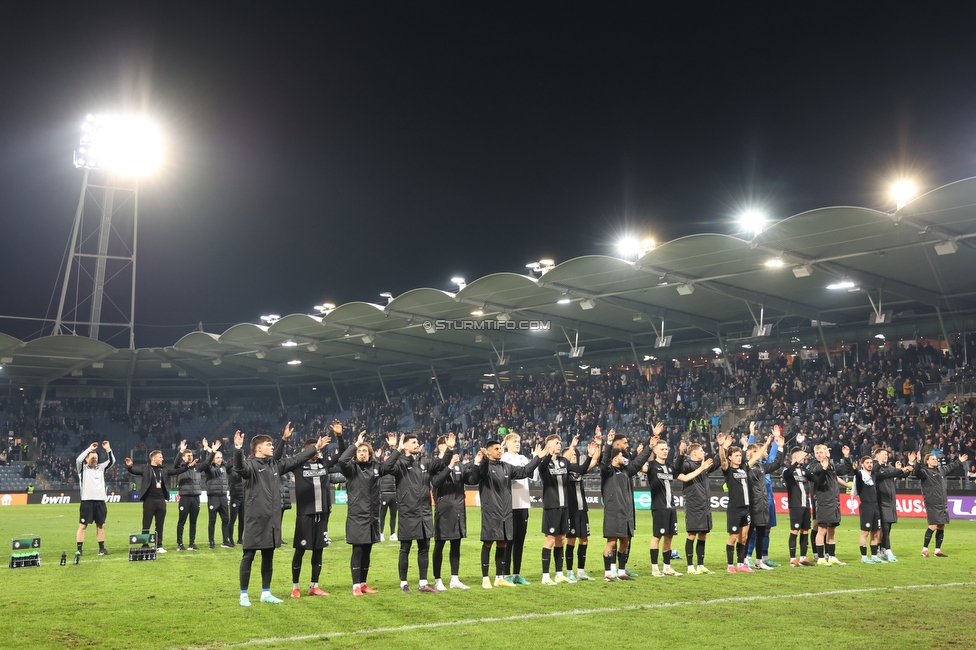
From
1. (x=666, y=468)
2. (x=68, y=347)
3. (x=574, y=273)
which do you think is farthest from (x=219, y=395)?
(x=666, y=468)

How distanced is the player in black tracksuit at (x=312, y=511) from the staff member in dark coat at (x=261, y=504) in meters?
0.42

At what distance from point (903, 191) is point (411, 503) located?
16.7m

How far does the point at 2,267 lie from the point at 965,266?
215 ft

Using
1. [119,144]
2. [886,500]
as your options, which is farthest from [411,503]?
[119,144]

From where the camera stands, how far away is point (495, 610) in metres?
9.80

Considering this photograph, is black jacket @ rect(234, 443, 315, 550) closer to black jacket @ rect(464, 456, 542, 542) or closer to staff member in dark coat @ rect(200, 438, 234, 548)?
black jacket @ rect(464, 456, 542, 542)

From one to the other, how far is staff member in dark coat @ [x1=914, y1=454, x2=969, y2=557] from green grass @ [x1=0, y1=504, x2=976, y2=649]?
91cm

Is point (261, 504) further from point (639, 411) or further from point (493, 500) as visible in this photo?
point (639, 411)

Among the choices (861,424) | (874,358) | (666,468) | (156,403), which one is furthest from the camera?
(156,403)

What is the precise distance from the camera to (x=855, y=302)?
109ft

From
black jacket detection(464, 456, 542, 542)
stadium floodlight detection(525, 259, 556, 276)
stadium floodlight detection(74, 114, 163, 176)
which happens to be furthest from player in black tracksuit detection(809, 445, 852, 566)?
stadium floodlight detection(74, 114, 163, 176)

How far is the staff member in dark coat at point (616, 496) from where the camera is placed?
12391mm

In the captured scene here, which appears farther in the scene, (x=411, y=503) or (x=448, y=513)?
(x=448, y=513)

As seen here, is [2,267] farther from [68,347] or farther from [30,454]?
[68,347]
